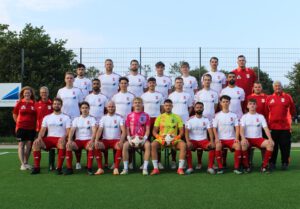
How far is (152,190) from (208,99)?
3.05 m

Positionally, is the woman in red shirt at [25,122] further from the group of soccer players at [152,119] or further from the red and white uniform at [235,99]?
the red and white uniform at [235,99]

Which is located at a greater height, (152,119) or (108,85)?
(108,85)

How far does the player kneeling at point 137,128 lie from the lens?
7.35m

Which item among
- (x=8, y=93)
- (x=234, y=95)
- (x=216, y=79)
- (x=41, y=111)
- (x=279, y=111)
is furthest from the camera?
(x=8, y=93)

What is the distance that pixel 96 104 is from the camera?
8.19 metres

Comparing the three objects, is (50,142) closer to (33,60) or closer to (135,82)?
(135,82)

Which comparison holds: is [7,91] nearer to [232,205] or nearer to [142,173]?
[142,173]

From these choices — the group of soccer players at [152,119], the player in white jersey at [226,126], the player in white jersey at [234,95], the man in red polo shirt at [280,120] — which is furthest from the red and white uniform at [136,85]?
the man in red polo shirt at [280,120]

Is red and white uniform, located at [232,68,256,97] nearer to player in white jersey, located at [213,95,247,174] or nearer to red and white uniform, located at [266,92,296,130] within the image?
red and white uniform, located at [266,92,296,130]

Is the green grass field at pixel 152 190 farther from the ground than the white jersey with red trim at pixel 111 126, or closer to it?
closer to it

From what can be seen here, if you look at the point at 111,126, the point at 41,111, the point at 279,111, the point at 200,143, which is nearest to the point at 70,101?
the point at 41,111

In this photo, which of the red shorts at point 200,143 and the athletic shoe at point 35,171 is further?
the red shorts at point 200,143

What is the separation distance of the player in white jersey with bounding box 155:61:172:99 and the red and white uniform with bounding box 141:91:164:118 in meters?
0.57

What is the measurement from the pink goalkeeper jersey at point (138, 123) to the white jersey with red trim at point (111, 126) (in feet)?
0.61
